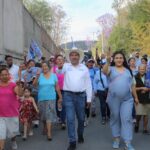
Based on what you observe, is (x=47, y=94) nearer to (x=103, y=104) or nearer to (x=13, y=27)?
(x=103, y=104)

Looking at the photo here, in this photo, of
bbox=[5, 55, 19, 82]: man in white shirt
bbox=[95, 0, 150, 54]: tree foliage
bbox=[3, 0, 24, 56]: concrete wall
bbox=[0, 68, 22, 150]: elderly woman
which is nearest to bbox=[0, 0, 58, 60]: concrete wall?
bbox=[3, 0, 24, 56]: concrete wall

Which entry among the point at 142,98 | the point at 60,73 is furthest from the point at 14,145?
the point at 142,98

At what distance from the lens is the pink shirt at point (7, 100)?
9.27m

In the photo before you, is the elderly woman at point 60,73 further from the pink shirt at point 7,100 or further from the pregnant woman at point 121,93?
the pink shirt at point 7,100

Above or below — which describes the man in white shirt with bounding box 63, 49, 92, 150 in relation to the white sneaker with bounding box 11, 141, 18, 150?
above

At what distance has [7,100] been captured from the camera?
9.28 m

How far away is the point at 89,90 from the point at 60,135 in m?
1.91

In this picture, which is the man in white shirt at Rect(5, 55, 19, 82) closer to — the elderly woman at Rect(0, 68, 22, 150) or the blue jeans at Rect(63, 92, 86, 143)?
the blue jeans at Rect(63, 92, 86, 143)

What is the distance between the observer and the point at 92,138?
1100 cm

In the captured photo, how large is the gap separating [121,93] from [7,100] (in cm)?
209

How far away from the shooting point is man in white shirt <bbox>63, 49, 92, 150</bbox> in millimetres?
9652

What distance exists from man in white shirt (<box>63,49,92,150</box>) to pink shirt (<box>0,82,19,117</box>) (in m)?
1.04

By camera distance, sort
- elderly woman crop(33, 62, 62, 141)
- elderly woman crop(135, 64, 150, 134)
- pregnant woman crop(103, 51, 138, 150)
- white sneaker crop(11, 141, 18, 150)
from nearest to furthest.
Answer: pregnant woman crop(103, 51, 138, 150) < white sneaker crop(11, 141, 18, 150) < elderly woman crop(33, 62, 62, 141) < elderly woman crop(135, 64, 150, 134)

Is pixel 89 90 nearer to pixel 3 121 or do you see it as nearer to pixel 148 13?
pixel 3 121
